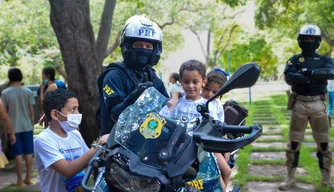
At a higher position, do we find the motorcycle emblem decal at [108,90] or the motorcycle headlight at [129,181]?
the motorcycle emblem decal at [108,90]

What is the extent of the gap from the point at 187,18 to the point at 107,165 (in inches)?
909

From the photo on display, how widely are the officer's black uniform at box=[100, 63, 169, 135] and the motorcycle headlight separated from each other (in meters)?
0.85

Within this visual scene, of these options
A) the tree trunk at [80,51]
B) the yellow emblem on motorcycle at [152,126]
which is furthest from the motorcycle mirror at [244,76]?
the tree trunk at [80,51]

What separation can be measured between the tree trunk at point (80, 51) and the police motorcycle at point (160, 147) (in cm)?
500

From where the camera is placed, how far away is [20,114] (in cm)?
673

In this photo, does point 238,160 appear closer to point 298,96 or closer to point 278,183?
point 278,183

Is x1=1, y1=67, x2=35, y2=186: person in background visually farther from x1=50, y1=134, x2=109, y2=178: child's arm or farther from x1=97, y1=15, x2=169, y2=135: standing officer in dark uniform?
x1=50, y1=134, x2=109, y2=178: child's arm

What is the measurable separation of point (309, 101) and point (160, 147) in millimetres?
4583

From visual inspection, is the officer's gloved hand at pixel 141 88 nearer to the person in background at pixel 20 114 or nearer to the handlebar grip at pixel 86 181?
the handlebar grip at pixel 86 181

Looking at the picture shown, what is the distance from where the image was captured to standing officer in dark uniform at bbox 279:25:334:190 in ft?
19.1

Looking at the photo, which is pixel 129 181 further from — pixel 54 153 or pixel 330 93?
pixel 330 93

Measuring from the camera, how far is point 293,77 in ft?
18.9

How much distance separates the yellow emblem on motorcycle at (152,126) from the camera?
5.88 ft

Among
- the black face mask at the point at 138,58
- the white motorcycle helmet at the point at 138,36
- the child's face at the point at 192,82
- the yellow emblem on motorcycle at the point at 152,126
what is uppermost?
the white motorcycle helmet at the point at 138,36
